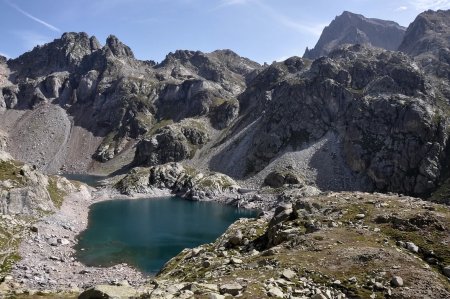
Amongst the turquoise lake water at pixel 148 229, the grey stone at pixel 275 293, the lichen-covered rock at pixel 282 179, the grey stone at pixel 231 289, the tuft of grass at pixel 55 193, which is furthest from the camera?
the lichen-covered rock at pixel 282 179

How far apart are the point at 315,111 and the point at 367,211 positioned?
166671mm

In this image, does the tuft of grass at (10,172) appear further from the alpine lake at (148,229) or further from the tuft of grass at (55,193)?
the alpine lake at (148,229)

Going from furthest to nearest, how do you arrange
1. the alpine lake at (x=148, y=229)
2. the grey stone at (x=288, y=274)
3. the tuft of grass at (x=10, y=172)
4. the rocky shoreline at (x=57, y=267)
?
1. the tuft of grass at (x=10, y=172)
2. the alpine lake at (x=148, y=229)
3. the rocky shoreline at (x=57, y=267)
4. the grey stone at (x=288, y=274)

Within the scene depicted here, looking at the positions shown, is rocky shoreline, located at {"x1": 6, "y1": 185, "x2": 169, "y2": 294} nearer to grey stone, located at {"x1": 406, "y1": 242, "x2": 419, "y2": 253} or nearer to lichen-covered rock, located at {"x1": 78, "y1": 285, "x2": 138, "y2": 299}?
lichen-covered rock, located at {"x1": 78, "y1": 285, "x2": 138, "y2": 299}

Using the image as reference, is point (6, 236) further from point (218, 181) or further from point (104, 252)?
point (218, 181)

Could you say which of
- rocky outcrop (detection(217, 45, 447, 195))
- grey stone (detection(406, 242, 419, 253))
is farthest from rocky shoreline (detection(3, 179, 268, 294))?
rocky outcrop (detection(217, 45, 447, 195))

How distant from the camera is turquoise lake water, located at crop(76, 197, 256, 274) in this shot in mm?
69250

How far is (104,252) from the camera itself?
71.1m

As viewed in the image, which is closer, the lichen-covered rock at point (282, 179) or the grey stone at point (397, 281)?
the grey stone at point (397, 281)

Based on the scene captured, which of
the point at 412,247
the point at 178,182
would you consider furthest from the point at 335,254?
the point at 178,182

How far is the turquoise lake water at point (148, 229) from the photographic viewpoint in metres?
69.2

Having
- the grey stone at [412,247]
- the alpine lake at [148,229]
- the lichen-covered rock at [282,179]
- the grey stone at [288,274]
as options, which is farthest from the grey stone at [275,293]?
the lichen-covered rock at [282,179]

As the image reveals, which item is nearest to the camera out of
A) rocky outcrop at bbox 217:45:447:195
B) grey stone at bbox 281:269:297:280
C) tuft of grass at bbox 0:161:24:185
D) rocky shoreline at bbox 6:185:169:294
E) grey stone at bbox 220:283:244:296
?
grey stone at bbox 220:283:244:296

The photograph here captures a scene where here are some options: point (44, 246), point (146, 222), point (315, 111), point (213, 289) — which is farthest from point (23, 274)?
point (315, 111)
